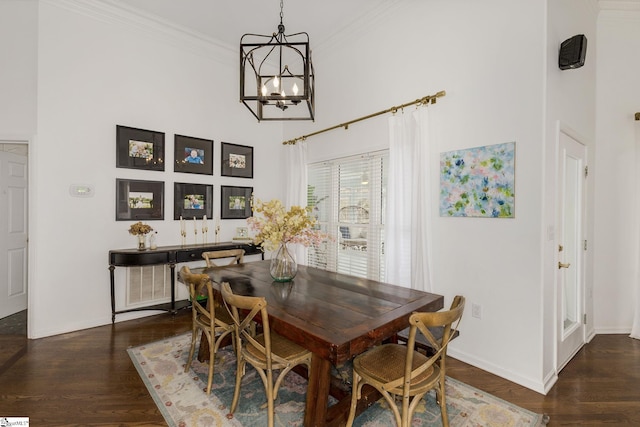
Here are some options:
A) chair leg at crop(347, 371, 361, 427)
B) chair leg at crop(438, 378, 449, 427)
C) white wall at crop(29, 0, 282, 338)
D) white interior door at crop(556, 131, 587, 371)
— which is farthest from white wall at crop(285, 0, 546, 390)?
white wall at crop(29, 0, 282, 338)

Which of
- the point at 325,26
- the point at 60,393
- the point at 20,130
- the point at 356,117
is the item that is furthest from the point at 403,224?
the point at 20,130

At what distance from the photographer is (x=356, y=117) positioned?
11.8 ft

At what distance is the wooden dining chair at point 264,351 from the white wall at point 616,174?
→ 347 centimetres

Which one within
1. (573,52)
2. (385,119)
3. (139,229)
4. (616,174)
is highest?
(573,52)

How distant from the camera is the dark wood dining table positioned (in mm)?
1423

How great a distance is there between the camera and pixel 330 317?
1.64 metres

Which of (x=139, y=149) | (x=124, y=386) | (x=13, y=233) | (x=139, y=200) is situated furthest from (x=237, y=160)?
(x=124, y=386)

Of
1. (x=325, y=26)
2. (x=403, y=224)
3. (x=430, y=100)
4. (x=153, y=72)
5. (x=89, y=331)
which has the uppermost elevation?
(x=325, y=26)

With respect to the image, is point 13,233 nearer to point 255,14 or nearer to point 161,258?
point 161,258

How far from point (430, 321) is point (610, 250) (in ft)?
10.5

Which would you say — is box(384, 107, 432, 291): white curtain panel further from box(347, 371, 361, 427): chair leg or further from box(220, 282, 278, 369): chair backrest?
box(220, 282, 278, 369): chair backrest

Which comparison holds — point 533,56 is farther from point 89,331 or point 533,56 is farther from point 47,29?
point 89,331

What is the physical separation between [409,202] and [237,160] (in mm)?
2681

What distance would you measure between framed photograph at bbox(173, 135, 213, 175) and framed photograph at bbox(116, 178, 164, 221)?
38 centimetres
